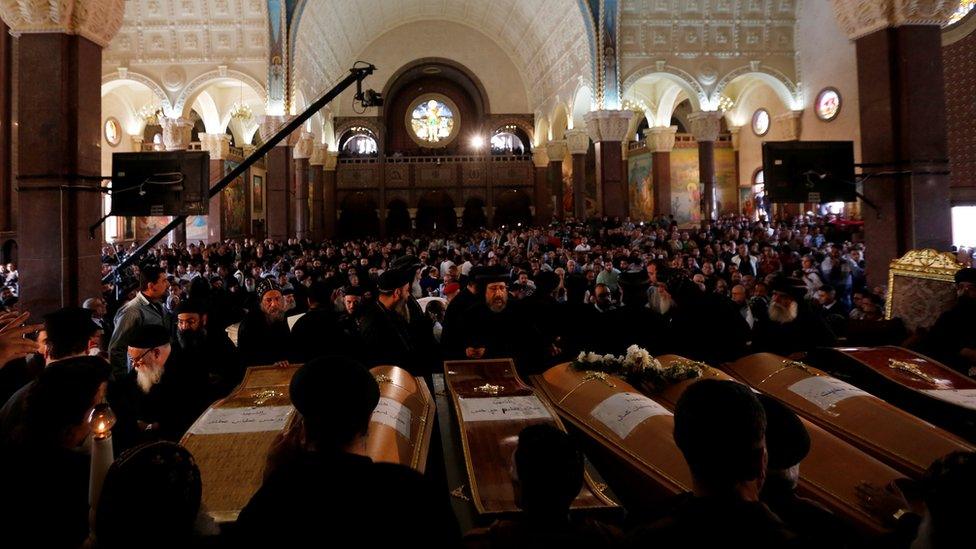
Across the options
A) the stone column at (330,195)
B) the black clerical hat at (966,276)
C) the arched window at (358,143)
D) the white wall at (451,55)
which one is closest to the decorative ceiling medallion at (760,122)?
the white wall at (451,55)

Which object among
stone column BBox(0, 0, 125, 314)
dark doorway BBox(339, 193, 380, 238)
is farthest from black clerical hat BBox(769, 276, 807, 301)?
dark doorway BBox(339, 193, 380, 238)

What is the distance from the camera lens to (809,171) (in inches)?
278

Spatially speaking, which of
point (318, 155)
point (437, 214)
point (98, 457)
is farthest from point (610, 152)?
point (98, 457)

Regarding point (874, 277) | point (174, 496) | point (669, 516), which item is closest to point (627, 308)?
point (669, 516)

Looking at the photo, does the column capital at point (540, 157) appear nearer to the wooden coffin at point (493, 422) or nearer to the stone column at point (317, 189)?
the stone column at point (317, 189)

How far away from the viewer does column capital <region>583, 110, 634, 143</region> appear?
16484mm

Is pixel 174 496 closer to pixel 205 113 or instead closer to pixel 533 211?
pixel 205 113

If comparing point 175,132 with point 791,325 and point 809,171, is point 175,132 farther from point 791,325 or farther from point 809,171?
point 791,325

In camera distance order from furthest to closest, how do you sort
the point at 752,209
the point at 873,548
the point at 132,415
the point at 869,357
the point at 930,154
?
the point at 752,209
the point at 930,154
the point at 869,357
the point at 132,415
the point at 873,548

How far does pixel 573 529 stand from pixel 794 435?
86cm

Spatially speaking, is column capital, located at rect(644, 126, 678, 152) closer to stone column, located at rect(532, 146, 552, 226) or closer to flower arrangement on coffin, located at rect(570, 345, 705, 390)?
stone column, located at rect(532, 146, 552, 226)

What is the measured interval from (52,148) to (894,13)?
34.0 feet

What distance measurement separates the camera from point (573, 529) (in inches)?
54.4

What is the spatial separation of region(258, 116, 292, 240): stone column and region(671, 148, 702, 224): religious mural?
17788mm
